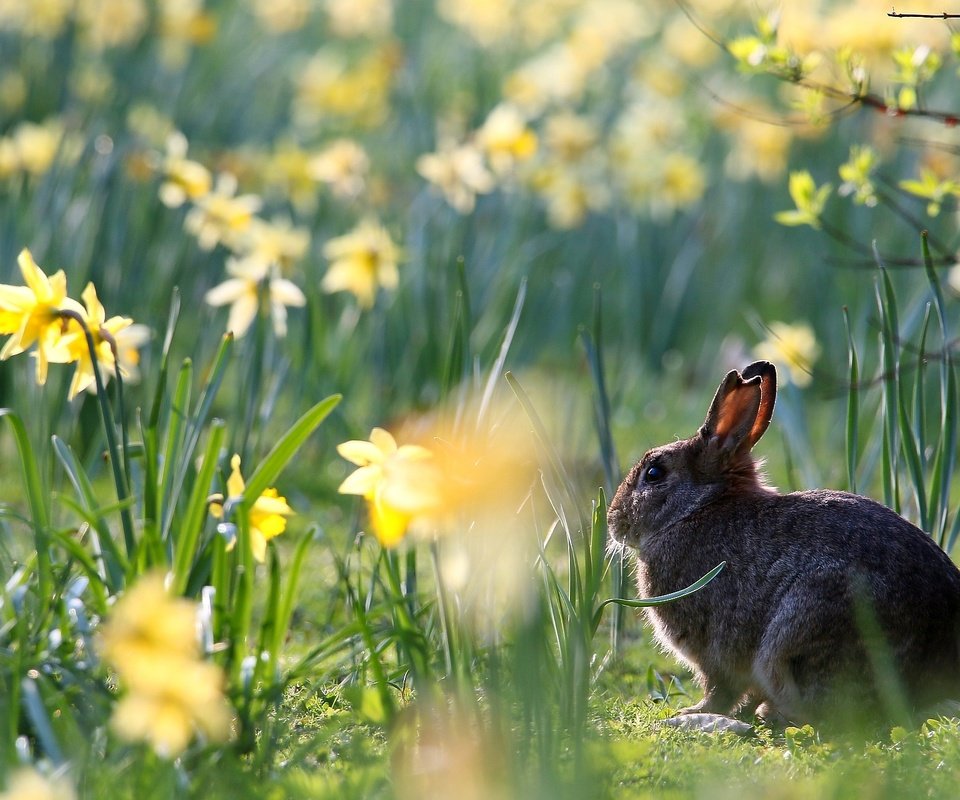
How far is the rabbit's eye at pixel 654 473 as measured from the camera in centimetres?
308

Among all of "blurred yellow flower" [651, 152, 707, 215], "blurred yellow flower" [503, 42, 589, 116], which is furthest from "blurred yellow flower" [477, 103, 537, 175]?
"blurred yellow flower" [503, 42, 589, 116]

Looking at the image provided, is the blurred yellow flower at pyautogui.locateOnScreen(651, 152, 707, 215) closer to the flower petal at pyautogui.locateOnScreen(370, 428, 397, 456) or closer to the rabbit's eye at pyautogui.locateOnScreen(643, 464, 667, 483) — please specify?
the rabbit's eye at pyautogui.locateOnScreen(643, 464, 667, 483)

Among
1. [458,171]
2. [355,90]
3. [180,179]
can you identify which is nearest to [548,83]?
[355,90]

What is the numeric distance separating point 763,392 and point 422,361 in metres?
2.38

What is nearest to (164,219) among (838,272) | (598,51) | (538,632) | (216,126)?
(216,126)

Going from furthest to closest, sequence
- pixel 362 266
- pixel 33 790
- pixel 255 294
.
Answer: pixel 362 266, pixel 255 294, pixel 33 790

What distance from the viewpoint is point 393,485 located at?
2.20 metres

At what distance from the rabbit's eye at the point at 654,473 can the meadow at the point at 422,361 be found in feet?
0.73

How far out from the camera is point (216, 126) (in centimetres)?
749

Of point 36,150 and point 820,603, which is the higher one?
point 36,150

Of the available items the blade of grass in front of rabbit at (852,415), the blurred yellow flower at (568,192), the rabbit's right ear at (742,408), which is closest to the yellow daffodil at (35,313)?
the rabbit's right ear at (742,408)

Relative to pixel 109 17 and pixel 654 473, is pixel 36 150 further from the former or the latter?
pixel 654 473

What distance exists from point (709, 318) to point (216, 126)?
129 inches

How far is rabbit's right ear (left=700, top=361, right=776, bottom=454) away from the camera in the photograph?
2875 mm
